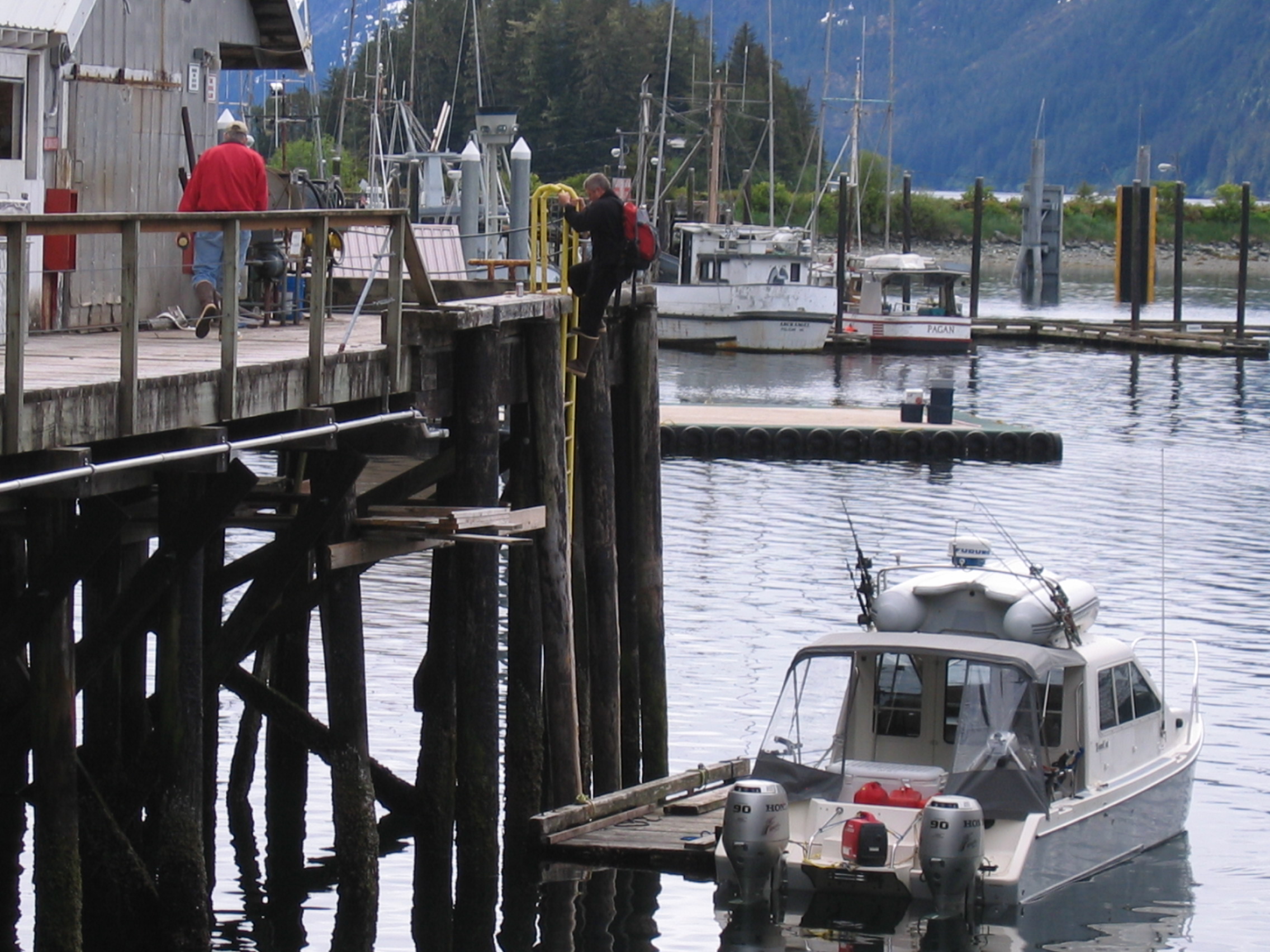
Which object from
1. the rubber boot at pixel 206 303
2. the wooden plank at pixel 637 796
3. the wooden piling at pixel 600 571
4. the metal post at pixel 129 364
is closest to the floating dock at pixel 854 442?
the wooden plank at pixel 637 796

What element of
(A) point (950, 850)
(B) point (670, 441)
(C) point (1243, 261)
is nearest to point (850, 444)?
(B) point (670, 441)

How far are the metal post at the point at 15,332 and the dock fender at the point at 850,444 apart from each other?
31857 mm

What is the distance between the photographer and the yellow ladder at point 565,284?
14859 millimetres

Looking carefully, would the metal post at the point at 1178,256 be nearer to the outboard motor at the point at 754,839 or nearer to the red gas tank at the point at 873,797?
the red gas tank at the point at 873,797

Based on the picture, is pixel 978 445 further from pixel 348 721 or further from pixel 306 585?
pixel 348 721

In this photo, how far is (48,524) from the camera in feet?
36.2

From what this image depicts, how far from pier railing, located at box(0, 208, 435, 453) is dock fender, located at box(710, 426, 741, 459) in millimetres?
27517

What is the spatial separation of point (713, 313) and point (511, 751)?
177 feet

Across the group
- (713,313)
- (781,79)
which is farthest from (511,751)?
(781,79)

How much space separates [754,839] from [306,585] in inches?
135

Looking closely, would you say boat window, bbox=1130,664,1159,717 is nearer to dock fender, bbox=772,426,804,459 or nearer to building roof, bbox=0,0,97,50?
building roof, bbox=0,0,97,50

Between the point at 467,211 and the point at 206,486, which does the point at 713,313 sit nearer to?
the point at 467,211

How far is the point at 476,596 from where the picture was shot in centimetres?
1362

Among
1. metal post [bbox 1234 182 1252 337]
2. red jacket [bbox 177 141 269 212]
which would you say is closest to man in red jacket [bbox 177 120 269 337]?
red jacket [bbox 177 141 269 212]
